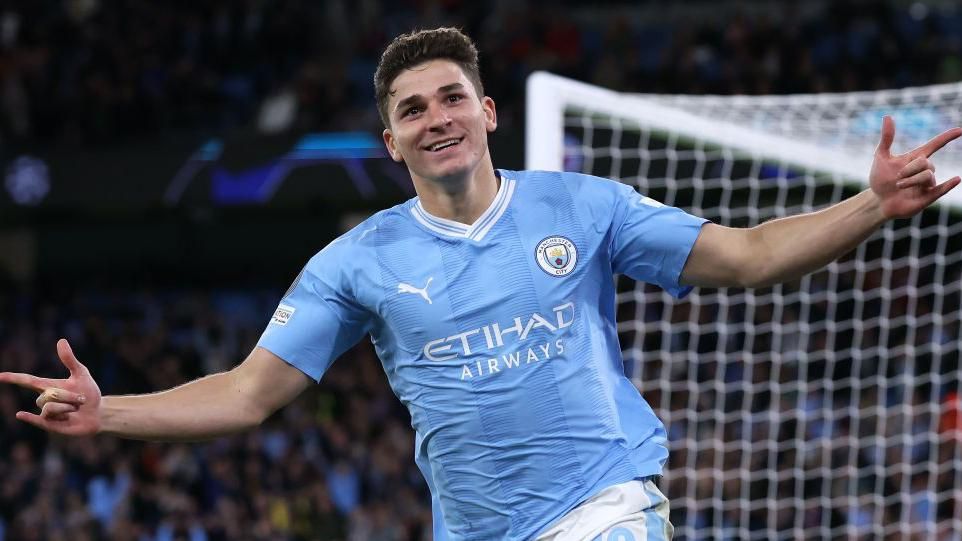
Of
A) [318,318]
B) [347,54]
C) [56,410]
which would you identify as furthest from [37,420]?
[347,54]

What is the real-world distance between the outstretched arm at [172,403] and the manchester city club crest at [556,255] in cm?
65

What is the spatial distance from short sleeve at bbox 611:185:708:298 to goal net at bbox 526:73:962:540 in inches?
79.1

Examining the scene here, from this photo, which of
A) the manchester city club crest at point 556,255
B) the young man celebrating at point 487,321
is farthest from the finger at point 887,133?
the manchester city club crest at point 556,255

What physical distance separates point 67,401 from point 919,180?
191cm

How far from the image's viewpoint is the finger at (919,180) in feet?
9.48

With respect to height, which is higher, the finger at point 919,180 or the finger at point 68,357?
the finger at point 919,180

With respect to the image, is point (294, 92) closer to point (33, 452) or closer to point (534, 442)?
point (33, 452)

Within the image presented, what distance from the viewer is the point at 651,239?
325 cm

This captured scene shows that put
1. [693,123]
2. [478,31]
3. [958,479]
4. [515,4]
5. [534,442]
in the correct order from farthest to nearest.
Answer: [515,4] < [478,31] < [958,479] < [693,123] < [534,442]

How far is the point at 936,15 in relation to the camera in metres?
14.0

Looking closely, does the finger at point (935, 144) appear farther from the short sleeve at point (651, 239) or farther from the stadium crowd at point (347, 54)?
the stadium crowd at point (347, 54)

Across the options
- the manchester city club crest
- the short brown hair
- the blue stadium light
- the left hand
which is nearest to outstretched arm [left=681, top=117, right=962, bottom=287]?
the left hand

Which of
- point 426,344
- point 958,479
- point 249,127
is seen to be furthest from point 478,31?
point 426,344

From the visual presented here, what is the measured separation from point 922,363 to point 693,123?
→ 4.77 m
